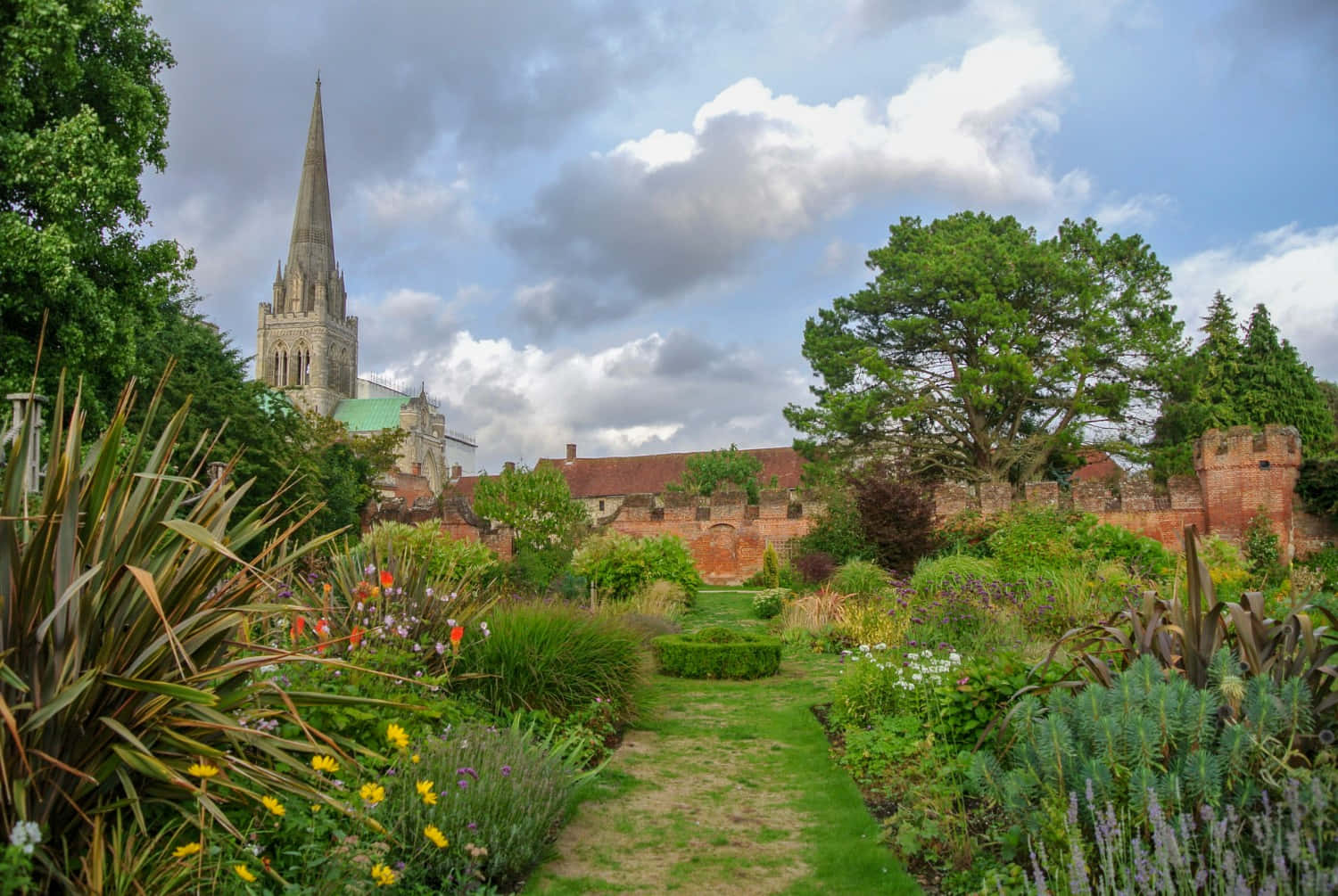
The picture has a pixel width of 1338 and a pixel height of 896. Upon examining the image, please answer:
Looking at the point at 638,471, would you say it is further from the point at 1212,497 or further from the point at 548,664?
the point at 548,664

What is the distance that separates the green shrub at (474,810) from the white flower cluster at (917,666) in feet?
9.60

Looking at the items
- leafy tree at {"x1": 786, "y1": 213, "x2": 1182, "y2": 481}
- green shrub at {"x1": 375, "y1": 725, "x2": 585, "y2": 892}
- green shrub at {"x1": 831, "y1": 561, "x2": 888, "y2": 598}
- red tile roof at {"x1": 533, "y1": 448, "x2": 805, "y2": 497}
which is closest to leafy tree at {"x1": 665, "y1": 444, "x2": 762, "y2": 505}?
red tile roof at {"x1": 533, "y1": 448, "x2": 805, "y2": 497}

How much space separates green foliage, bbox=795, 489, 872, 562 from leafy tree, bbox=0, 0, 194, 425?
13.5 meters

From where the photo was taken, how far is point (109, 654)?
326 cm

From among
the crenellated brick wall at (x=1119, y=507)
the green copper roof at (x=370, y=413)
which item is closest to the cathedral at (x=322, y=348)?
the green copper roof at (x=370, y=413)

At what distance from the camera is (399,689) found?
5.38 m

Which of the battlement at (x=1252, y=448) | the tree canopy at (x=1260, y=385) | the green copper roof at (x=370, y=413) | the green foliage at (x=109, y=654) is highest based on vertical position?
the green copper roof at (x=370, y=413)

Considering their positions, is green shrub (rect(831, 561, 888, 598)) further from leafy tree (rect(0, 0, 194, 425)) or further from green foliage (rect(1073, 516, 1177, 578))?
leafy tree (rect(0, 0, 194, 425))

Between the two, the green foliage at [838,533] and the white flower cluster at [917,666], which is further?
the green foliage at [838,533]

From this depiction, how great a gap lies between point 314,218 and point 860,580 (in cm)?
7785

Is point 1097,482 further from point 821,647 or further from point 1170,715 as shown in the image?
point 1170,715

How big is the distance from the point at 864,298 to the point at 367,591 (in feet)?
83.7

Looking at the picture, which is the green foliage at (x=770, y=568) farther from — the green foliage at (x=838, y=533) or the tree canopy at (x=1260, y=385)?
the tree canopy at (x=1260, y=385)

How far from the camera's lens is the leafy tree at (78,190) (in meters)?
12.5
